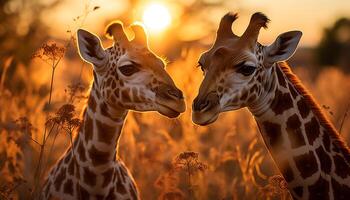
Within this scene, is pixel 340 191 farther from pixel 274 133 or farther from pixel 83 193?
pixel 83 193

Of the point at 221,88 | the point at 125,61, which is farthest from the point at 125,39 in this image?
the point at 221,88

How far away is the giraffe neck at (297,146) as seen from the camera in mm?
7047

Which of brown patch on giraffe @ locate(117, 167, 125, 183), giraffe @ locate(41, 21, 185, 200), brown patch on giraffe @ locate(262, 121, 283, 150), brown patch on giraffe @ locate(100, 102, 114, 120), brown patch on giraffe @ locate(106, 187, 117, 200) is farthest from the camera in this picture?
brown patch on giraffe @ locate(117, 167, 125, 183)

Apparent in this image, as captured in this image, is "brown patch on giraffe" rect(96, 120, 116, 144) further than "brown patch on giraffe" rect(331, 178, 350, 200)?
Yes

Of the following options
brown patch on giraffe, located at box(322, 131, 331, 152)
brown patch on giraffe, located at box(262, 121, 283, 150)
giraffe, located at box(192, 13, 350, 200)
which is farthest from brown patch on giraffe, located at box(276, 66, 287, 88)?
brown patch on giraffe, located at box(322, 131, 331, 152)

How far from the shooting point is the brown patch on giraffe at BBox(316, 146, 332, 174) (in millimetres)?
7137

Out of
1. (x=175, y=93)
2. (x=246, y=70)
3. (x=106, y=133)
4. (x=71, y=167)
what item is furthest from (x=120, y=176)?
(x=246, y=70)

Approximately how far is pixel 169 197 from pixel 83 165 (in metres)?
1.13

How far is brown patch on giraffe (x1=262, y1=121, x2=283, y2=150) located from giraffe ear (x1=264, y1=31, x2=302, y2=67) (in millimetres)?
638

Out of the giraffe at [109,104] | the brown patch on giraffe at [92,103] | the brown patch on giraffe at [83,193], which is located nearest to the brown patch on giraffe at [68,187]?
the giraffe at [109,104]

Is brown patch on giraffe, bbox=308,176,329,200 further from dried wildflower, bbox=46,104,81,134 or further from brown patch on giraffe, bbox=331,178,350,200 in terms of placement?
dried wildflower, bbox=46,104,81,134

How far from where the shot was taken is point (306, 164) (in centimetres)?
705

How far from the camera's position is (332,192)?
7055 millimetres

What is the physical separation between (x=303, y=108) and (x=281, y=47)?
73 cm
